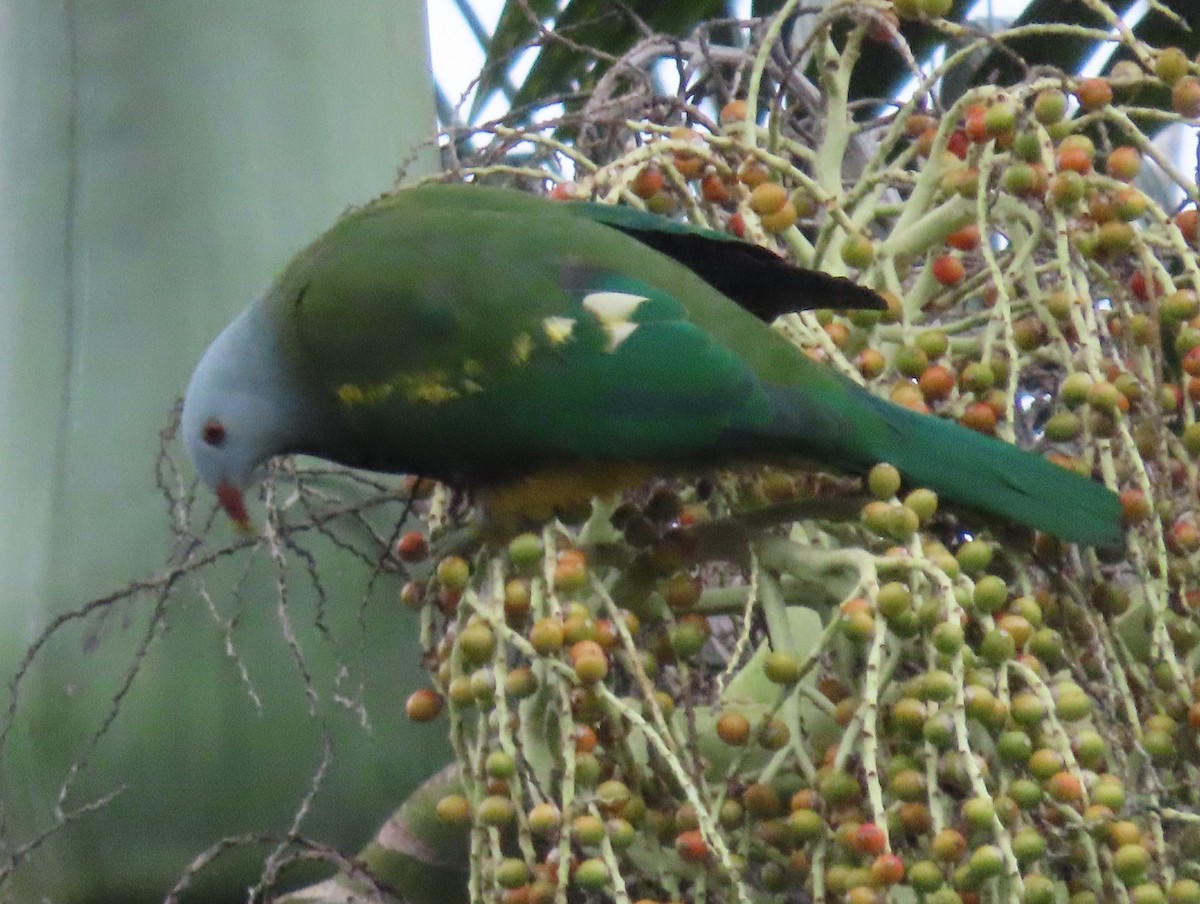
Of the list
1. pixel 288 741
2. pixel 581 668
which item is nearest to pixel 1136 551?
pixel 581 668

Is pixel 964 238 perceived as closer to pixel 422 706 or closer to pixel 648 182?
pixel 648 182

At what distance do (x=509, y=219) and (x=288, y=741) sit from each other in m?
0.49

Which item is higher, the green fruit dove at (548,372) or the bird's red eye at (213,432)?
the green fruit dove at (548,372)

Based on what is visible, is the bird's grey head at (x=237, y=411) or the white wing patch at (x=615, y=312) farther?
the bird's grey head at (x=237, y=411)

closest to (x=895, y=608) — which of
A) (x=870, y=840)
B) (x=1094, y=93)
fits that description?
(x=870, y=840)

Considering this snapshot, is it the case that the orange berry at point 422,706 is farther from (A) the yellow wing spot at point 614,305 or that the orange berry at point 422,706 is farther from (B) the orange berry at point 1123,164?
(B) the orange berry at point 1123,164

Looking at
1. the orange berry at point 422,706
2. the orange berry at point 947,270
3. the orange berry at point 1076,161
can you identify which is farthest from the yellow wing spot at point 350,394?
the orange berry at point 1076,161

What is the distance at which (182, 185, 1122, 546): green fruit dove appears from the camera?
120cm

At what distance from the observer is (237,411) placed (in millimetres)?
1487

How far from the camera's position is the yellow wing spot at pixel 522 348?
1327mm

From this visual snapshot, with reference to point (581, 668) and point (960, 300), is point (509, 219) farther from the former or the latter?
point (581, 668)

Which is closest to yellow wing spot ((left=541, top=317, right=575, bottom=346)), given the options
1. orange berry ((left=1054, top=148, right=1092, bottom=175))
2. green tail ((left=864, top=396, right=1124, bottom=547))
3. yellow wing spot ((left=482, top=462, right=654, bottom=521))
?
yellow wing spot ((left=482, top=462, right=654, bottom=521))

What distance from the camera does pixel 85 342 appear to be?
4.84ft

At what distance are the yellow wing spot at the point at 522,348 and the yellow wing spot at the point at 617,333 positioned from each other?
0.07 metres
